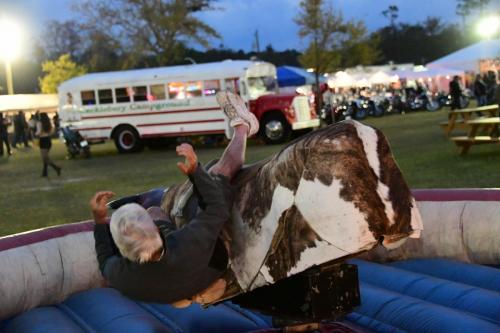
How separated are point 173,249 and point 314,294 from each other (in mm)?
556

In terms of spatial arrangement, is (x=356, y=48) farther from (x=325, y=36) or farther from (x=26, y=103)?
(x=26, y=103)

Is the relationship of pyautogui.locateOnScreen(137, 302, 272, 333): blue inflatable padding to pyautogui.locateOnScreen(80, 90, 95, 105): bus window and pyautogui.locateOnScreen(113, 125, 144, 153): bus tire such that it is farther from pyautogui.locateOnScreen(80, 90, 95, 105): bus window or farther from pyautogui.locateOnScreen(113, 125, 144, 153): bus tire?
pyautogui.locateOnScreen(80, 90, 95, 105): bus window

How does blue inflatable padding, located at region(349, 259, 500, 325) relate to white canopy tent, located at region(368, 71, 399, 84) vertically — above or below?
below

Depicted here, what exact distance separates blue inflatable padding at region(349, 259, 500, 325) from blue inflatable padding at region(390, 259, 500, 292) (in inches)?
2.5

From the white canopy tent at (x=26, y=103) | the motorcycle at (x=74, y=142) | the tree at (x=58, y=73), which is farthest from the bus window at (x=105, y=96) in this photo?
the tree at (x=58, y=73)

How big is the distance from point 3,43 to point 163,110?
1251 cm

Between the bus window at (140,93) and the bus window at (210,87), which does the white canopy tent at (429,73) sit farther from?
the bus window at (140,93)

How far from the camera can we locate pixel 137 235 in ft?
7.94

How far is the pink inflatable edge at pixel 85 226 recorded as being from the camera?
4391 millimetres

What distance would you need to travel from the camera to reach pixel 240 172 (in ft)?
9.56

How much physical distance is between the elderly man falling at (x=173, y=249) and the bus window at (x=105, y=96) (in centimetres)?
1672

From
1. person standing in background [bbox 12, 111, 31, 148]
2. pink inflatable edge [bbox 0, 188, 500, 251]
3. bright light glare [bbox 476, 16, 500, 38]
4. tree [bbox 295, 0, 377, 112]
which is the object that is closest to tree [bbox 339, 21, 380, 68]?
tree [bbox 295, 0, 377, 112]

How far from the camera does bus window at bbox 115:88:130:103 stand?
18906mm

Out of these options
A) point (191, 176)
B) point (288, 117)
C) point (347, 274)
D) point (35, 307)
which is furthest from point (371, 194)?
point (288, 117)
